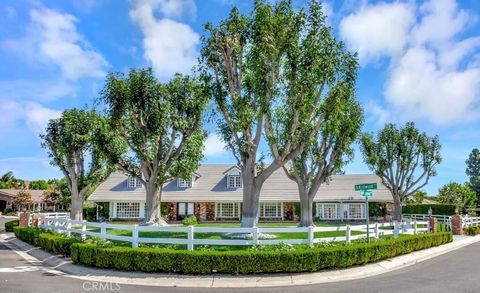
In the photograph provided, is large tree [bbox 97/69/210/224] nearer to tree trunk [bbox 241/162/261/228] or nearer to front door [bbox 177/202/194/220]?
tree trunk [bbox 241/162/261/228]

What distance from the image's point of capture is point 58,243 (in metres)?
19.7

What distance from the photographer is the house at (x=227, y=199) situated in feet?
160

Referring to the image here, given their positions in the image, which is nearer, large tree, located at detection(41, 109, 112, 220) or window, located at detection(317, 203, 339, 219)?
large tree, located at detection(41, 109, 112, 220)

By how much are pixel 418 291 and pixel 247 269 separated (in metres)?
5.36

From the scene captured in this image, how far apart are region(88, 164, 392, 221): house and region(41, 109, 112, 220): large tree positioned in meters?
9.59

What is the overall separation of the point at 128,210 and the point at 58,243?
102ft

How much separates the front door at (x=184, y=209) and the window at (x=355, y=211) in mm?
18231

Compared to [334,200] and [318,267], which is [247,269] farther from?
[334,200]

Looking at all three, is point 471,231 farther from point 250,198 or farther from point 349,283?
point 349,283

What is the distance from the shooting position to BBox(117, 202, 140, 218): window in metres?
50.2

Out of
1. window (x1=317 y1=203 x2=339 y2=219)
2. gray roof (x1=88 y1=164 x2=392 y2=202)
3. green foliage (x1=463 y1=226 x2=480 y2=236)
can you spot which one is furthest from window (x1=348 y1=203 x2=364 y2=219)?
green foliage (x1=463 y1=226 x2=480 y2=236)

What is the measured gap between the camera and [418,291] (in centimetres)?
1212

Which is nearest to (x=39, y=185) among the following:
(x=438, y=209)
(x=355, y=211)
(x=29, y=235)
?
(x=355, y=211)

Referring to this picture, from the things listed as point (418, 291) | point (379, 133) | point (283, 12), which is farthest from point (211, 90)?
point (379, 133)
